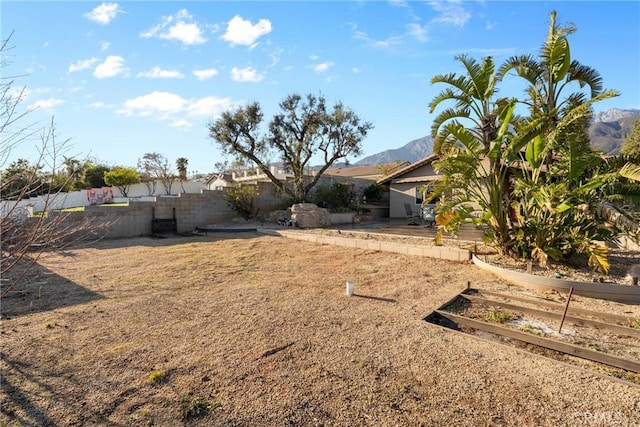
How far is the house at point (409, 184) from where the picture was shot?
1779 centimetres

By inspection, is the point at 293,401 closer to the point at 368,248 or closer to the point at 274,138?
the point at 368,248

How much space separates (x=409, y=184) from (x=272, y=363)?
647 inches

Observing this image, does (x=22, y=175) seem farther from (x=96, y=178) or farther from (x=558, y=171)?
(x=96, y=178)

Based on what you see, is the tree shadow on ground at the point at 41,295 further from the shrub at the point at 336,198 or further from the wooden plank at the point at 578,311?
the shrub at the point at 336,198

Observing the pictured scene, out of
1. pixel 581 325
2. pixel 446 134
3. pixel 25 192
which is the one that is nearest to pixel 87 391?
pixel 25 192

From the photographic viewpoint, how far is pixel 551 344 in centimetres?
382

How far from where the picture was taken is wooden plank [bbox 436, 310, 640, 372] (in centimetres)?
338

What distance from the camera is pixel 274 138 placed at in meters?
17.1

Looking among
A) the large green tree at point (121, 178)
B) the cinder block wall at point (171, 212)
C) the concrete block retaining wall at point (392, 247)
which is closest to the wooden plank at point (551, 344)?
the concrete block retaining wall at point (392, 247)

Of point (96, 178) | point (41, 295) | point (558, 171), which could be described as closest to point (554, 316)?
point (558, 171)

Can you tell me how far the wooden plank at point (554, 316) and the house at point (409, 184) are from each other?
40.6ft

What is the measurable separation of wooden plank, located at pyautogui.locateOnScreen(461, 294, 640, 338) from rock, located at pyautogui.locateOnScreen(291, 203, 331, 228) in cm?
912

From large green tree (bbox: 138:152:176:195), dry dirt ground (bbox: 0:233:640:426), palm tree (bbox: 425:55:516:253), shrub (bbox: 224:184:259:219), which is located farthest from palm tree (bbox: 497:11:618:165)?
large green tree (bbox: 138:152:176:195)

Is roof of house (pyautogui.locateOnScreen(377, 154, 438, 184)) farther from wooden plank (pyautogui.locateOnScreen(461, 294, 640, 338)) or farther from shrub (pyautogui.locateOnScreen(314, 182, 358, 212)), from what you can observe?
wooden plank (pyautogui.locateOnScreen(461, 294, 640, 338))
